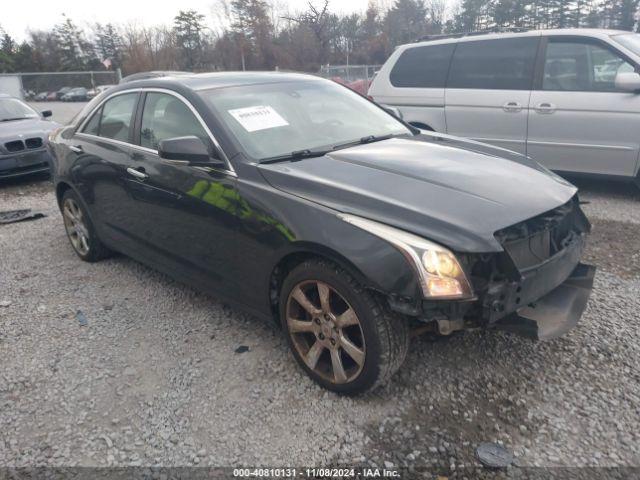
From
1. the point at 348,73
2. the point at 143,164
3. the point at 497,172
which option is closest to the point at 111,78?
the point at 348,73

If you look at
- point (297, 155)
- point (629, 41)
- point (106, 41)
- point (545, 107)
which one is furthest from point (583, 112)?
point (106, 41)

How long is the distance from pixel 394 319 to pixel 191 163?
1557mm

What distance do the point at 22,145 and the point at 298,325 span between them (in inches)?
298

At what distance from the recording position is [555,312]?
272 centimetres

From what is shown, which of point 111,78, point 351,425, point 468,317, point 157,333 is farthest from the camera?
point 111,78

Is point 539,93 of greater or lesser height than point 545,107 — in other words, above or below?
above

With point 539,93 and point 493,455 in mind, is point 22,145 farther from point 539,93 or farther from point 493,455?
point 493,455

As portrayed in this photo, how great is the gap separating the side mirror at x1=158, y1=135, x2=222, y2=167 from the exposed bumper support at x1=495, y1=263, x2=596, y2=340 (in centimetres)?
188

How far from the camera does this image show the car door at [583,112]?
5.60 metres

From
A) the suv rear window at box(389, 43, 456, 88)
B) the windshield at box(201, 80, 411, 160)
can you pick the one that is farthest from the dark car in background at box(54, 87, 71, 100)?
the windshield at box(201, 80, 411, 160)

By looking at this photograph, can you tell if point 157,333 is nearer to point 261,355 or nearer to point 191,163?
point 261,355

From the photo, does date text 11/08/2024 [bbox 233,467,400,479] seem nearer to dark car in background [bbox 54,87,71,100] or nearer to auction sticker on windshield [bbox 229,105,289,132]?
auction sticker on windshield [bbox 229,105,289,132]

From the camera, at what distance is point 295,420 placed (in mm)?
2643

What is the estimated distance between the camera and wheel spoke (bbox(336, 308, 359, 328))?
2.57 m
